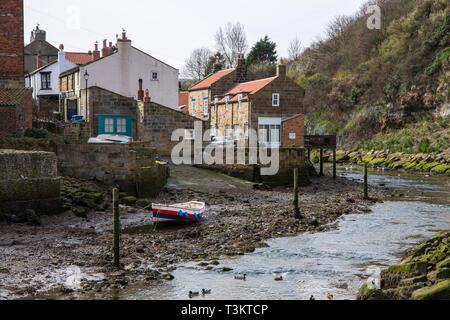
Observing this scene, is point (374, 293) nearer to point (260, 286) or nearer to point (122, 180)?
point (260, 286)

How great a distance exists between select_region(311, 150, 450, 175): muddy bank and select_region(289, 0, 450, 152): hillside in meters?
1.64

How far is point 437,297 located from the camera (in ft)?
33.2

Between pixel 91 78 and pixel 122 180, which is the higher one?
pixel 91 78

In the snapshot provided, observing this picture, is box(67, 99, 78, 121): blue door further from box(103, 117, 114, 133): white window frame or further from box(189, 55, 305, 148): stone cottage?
box(189, 55, 305, 148): stone cottage

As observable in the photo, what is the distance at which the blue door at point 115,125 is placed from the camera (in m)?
33.2

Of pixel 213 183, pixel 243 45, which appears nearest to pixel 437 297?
pixel 213 183

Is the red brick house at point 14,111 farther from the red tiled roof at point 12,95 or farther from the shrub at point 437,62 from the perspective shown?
the shrub at point 437,62

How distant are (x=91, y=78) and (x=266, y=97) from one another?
48.4 feet

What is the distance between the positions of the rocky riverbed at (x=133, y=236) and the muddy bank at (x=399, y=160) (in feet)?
53.8

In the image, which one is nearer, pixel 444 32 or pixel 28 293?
pixel 28 293

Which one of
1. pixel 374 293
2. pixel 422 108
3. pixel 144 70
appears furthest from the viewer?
pixel 422 108

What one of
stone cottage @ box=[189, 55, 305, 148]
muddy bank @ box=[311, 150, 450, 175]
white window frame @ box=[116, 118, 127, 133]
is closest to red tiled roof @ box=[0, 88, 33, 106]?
white window frame @ box=[116, 118, 127, 133]

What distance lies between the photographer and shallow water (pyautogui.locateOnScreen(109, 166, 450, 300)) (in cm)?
1243
